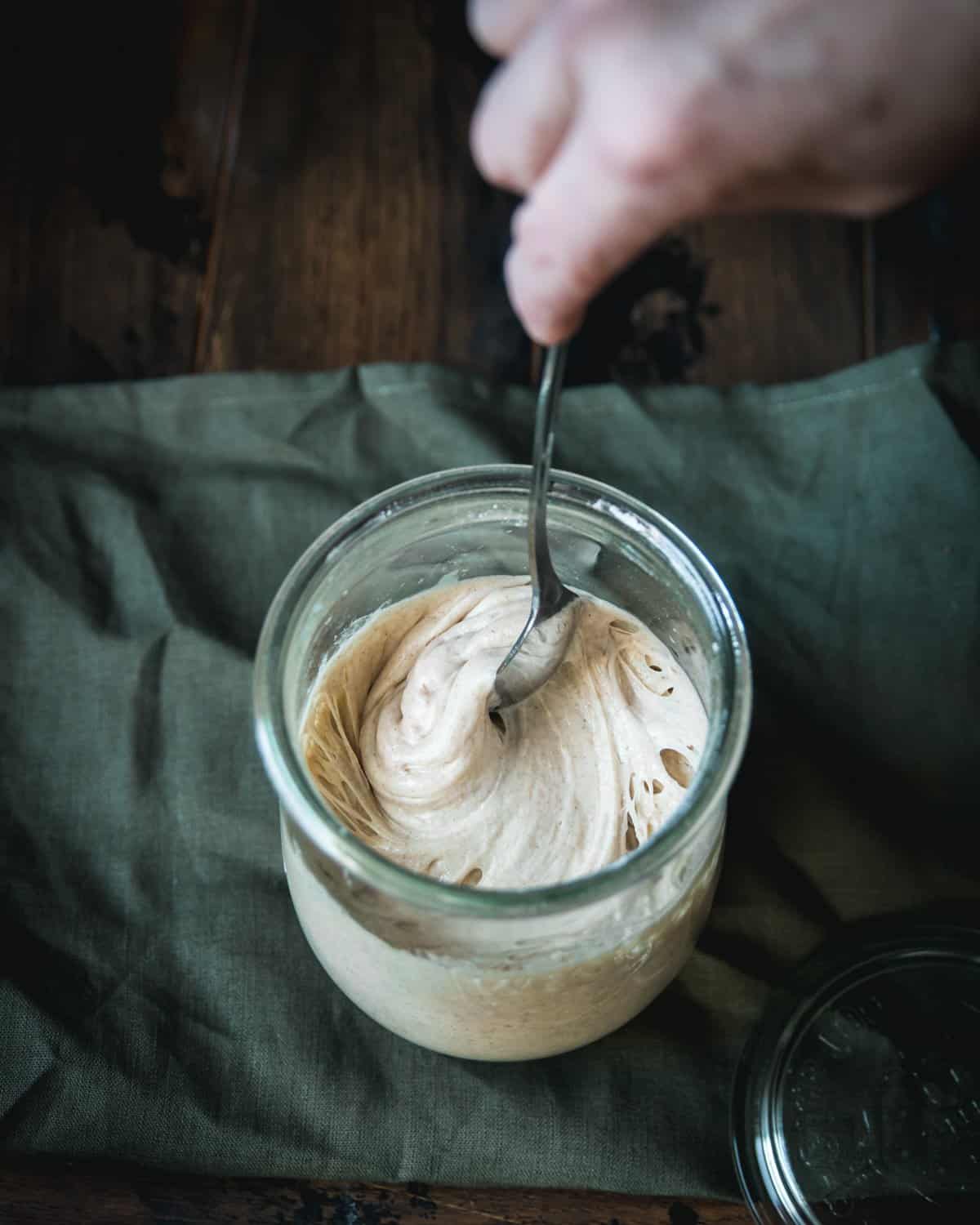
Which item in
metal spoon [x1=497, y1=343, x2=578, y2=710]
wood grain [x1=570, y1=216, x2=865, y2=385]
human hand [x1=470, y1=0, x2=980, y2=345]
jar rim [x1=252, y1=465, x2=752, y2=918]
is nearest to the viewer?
human hand [x1=470, y1=0, x2=980, y2=345]

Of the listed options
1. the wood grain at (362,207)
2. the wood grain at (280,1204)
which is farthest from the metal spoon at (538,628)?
the wood grain at (362,207)

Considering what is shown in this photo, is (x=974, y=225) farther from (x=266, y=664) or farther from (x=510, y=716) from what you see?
(x=266, y=664)

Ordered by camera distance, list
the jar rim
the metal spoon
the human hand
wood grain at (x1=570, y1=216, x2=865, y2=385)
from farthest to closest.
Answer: wood grain at (x1=570, y1=216, x2=865, y2=385) → the metal spoon → the jar rim → the human hand

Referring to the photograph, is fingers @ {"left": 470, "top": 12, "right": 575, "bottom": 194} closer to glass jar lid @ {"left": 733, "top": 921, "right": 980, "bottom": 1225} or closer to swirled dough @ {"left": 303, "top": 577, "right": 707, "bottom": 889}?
swirled dough @ {"left": 303, "top": 577, "right": 707, "bottom": 889}

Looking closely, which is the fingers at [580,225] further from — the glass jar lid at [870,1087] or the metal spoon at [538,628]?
the glass jar lid at [870,1087]

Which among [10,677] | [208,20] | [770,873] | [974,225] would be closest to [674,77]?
[770,873]

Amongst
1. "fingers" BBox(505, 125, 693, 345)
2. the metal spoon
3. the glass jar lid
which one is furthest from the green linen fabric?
"fingers" BBox(505, 125, 693, 345)
